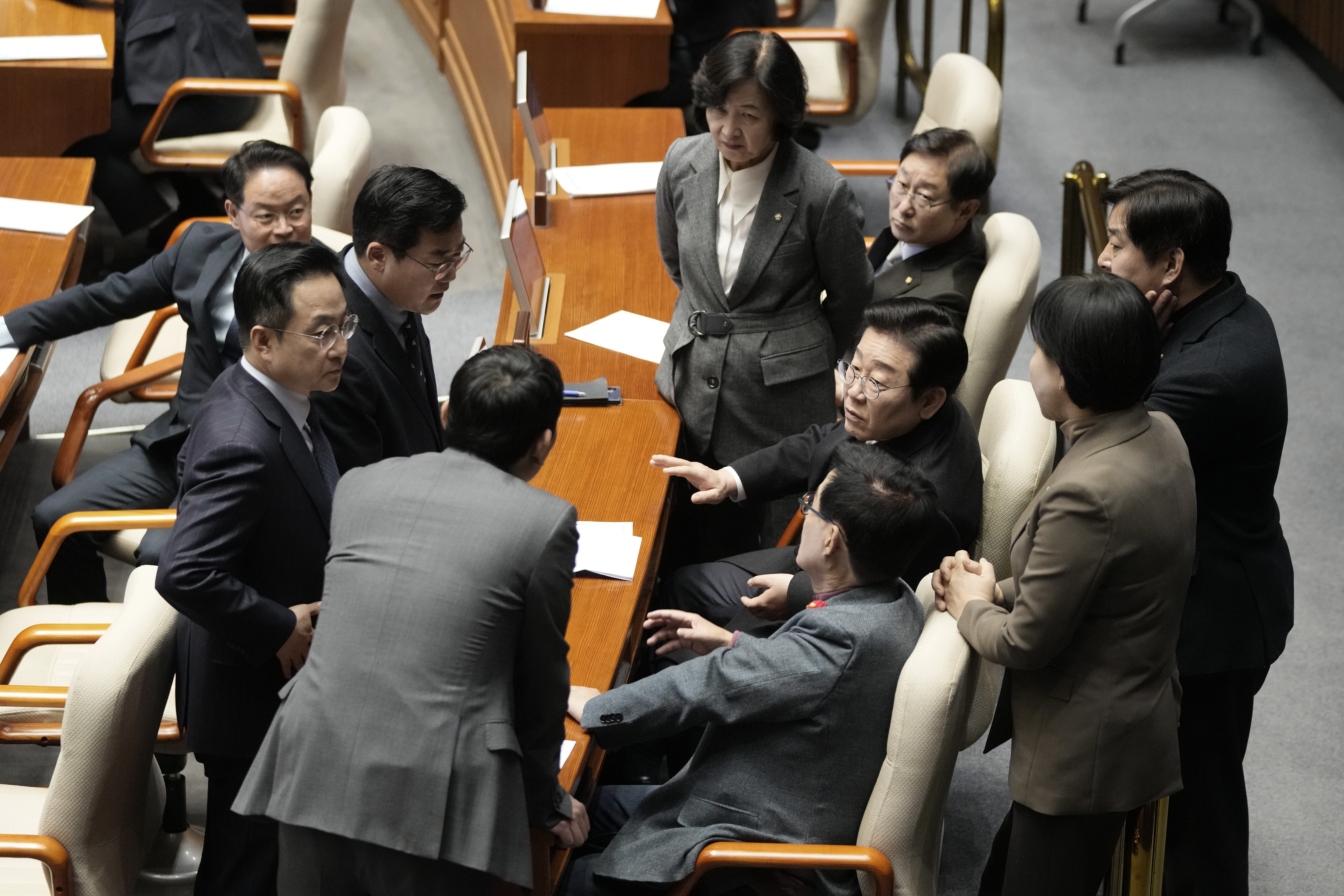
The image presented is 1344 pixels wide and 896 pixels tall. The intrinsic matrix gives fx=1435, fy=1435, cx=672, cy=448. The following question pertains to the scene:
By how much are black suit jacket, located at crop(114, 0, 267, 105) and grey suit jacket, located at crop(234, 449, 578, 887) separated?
3389 mm

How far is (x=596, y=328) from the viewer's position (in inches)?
144

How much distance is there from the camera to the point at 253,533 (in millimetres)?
2285

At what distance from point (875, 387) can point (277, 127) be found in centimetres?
306

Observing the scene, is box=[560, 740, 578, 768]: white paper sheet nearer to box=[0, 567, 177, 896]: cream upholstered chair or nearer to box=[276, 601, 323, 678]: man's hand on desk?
box=[276, 601, 323, 678]: man's hand on desk

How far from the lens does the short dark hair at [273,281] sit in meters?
2.36

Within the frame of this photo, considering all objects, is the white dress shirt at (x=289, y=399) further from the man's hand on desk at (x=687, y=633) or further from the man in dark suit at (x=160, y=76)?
the man in dark suit at (x=160, y=76)

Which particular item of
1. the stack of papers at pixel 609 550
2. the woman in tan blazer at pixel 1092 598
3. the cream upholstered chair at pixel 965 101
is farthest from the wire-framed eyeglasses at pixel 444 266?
the cream upholstered chair at pixel 965 101

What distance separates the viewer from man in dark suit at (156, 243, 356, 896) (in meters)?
2.22

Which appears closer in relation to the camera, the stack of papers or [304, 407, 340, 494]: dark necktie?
[304, 407, 340, 494]: dark necktie

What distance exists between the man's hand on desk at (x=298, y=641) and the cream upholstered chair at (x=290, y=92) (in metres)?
2.64

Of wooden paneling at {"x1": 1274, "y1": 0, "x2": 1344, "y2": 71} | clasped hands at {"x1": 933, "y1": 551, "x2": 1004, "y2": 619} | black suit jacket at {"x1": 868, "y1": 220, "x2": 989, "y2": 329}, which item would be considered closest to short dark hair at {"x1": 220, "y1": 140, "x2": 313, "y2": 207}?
black suit jacket at {"x1": 868, "y1": 220, "x2": 989, "y2": 329}

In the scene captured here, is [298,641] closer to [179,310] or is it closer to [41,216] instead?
[179,310]

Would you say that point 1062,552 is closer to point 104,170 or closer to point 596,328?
point 596,328

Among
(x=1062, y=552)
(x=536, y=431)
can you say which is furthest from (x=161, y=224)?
(x=1062, y=552)
